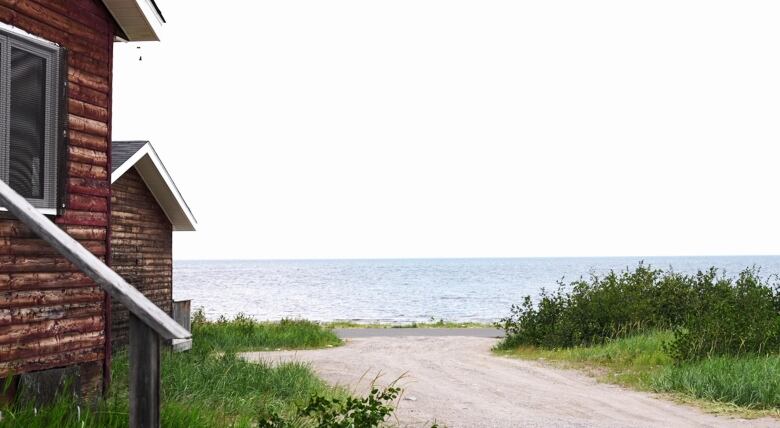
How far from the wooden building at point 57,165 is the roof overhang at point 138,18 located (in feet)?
0.08

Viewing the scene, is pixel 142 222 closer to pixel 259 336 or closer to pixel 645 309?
pixel 259 336

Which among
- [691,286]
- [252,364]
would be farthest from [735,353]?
[252,364]

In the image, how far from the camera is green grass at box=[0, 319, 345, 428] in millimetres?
6961

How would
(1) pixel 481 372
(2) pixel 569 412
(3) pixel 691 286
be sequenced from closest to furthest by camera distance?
(2) pixel 569 412, (1) pixel 481 372, (3) pixel 691 286

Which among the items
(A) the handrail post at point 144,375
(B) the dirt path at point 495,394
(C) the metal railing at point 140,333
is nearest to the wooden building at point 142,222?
(B) the dirt path at point 495,394

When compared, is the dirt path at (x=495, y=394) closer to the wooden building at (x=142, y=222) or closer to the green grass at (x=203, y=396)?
the green grass at (x=203, y=396)

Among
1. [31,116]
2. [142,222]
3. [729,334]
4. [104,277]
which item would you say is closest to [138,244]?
[142,222]

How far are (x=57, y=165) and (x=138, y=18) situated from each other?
7.91 feet

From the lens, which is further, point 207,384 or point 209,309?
point 209,309

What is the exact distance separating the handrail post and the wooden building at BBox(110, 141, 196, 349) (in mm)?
12759

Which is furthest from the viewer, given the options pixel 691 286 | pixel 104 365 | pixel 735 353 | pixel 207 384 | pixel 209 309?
pixel 209 309

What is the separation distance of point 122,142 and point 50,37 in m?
10.1

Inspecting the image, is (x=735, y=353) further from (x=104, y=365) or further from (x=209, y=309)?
(x=209, y=309)

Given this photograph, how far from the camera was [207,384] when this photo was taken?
11156 mm
